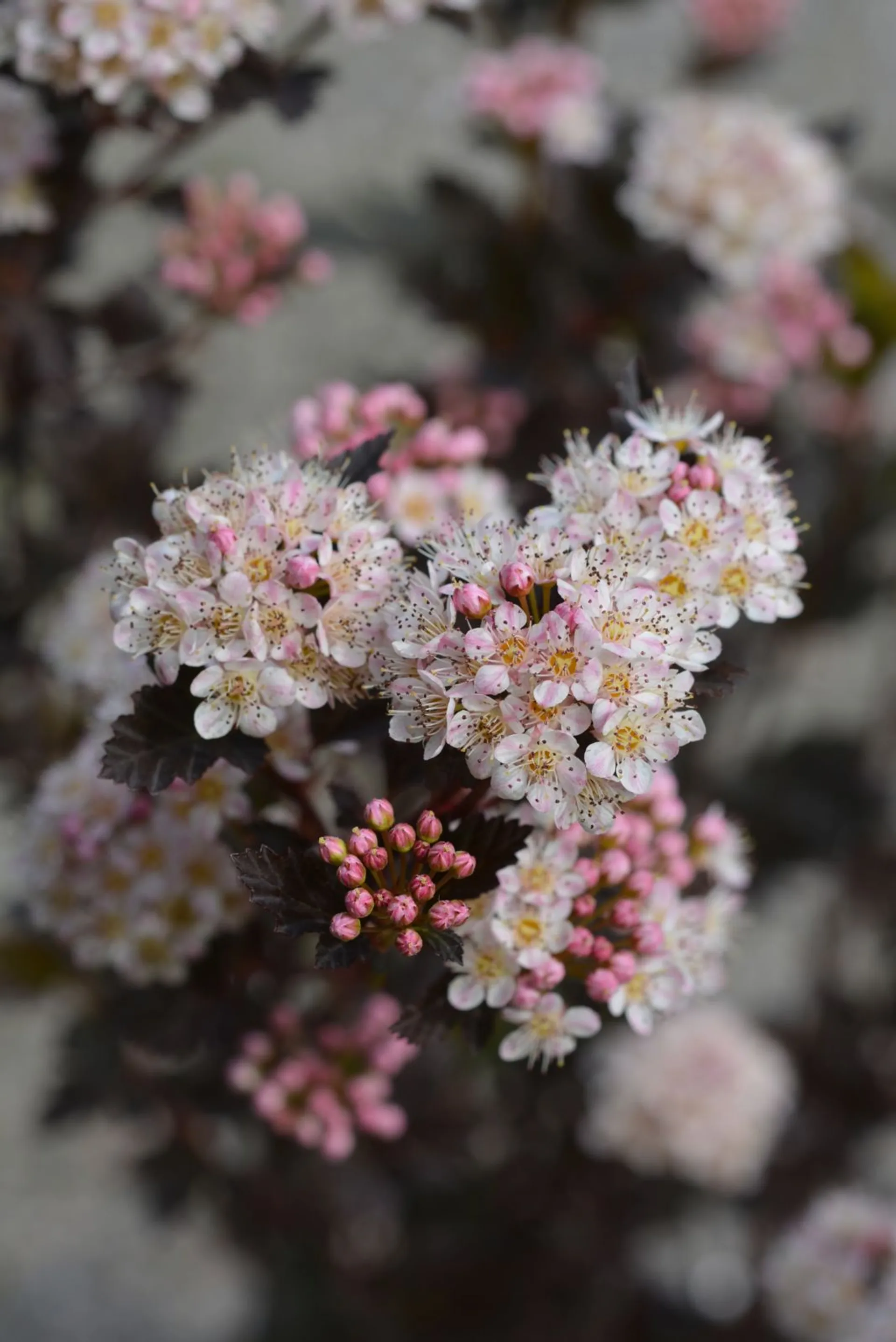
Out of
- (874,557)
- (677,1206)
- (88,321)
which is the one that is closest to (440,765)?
(88,321)

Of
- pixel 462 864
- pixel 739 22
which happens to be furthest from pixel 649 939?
pixel 739 22

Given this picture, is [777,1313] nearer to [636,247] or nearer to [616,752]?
[616,752]

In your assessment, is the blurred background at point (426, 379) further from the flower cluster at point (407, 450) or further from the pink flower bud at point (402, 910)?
the pink flower bud at point (402, 910)

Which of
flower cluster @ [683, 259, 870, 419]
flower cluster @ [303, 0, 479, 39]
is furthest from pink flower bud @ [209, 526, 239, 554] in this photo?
flower cluster @ [683, 259, 870, 419]

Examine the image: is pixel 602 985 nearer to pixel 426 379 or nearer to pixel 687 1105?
pixel 687 1105

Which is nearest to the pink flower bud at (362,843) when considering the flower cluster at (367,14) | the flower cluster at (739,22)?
the flower cluster at (367,14)

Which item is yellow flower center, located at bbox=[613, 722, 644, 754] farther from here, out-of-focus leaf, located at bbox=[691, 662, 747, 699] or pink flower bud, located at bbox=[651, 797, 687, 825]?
pink flower bud, located at bbox=[651, 797, 687, 825]
